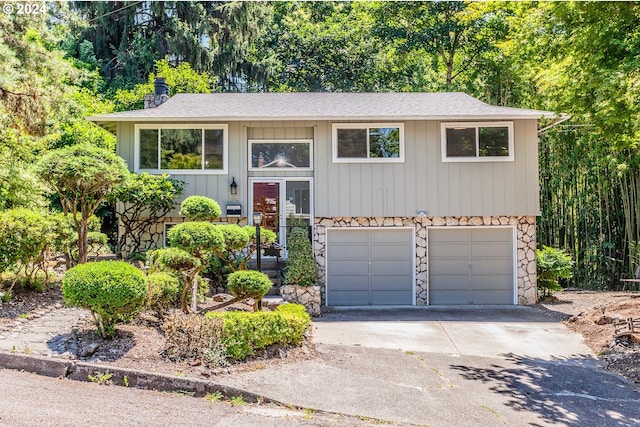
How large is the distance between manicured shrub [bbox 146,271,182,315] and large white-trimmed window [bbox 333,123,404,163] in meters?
5.33

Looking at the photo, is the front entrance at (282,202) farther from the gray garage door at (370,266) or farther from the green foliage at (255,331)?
the green foliage at (255,331)

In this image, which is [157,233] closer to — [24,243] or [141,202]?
[141,202]

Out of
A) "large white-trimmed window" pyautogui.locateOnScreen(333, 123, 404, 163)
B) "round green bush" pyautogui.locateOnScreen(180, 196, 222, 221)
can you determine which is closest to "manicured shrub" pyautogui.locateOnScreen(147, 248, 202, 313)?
"round green bush" pyautogui.locateOnScreen(180, 196, 222, 221)

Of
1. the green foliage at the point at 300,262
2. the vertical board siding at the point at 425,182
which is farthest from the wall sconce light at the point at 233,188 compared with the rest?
the green foliage at the point at 300,262

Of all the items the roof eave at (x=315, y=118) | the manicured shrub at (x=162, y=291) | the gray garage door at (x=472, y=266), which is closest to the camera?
the manicured shrub at (x=162, y=291)

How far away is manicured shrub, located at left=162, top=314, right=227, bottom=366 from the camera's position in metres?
5.62

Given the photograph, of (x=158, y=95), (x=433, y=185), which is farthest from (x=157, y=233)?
(x=433, y=185)

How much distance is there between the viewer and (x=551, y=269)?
11.5 m

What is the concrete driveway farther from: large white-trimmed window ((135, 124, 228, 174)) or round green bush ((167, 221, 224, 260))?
large white-trimmed window ((135, 124, 228, 174))

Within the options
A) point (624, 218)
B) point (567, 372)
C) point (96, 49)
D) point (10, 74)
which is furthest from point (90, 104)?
point (624, 218)

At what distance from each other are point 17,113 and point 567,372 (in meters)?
10.1

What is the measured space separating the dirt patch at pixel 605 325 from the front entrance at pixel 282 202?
233 inches

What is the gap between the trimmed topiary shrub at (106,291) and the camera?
17.7 ft

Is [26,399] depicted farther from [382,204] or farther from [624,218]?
[624,218]
